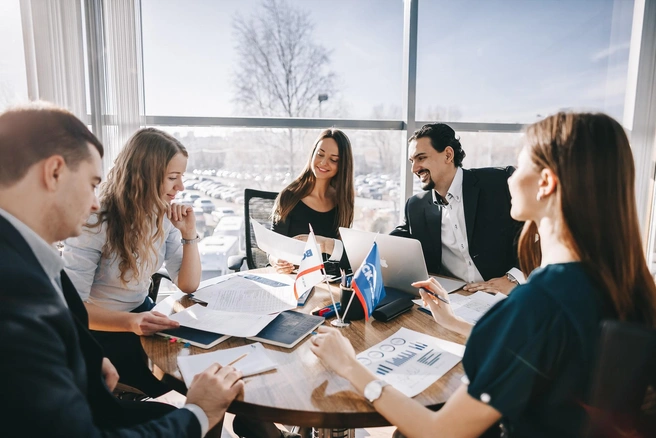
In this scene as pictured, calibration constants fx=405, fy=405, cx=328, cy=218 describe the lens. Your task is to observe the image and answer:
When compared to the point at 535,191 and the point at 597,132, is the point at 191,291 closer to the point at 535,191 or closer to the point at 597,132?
the point at 535,191

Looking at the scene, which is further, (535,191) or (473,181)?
(473,181)

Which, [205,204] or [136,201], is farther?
[205,204]

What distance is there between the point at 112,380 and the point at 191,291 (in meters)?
0.57

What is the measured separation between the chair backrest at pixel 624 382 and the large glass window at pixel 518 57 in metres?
3.17

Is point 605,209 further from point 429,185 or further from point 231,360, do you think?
point 429,185

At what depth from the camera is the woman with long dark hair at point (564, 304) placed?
0.70m

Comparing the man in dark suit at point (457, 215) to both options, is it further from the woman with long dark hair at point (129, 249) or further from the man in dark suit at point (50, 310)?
the man in dark suit at point (50, 310)

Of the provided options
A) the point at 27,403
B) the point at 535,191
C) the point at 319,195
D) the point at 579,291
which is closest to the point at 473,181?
the point at 319,195

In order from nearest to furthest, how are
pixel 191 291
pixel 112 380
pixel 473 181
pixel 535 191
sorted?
pixel 535 191 < pixel 112 380 < pixel 191 291 < pixel 473 181

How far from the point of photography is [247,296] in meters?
1.60

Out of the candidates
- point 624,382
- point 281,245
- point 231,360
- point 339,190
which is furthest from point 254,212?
point 624,382

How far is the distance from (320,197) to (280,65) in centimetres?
136

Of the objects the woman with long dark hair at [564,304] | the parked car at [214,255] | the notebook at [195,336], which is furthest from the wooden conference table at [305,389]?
the parked car at [214,255]

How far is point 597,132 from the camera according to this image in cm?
76
